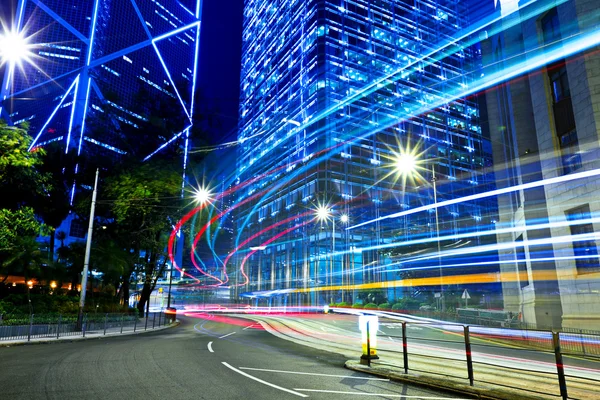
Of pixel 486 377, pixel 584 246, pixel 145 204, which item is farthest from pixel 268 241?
pixel 486 377

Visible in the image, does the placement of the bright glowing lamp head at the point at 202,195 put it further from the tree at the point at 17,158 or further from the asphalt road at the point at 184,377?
the asphalt road at the point at 184,377

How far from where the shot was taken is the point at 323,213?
196ft

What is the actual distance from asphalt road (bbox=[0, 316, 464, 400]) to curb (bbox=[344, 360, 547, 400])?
0.98 feet

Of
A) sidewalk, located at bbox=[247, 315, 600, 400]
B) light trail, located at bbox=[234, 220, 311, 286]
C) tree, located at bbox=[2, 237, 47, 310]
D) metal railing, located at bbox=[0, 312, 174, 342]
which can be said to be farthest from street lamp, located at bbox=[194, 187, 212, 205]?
light trail, located at bbox=[234, 220, 311, 286]

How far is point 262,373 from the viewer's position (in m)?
9.80

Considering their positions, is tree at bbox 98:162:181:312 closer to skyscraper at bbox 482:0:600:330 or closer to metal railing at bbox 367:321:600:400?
metal railing at bbox 367:321:600:400

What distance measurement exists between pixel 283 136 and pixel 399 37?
1329 inches

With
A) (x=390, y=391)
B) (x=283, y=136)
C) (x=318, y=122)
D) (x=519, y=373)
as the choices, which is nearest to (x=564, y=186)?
(x=519, y=373)

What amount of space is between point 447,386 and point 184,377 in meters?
5.73

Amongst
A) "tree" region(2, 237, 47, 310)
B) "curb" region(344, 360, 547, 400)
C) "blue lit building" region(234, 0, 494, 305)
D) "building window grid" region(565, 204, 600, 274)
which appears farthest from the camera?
"blue lit building" region(234, 0, 494, 305)

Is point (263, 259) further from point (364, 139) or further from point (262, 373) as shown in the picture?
point (262, 373)

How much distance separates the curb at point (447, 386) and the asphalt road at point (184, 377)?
30 cm

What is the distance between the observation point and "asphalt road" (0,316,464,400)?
742 cm

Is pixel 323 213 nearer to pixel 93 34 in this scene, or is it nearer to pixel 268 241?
pixel 268 241
